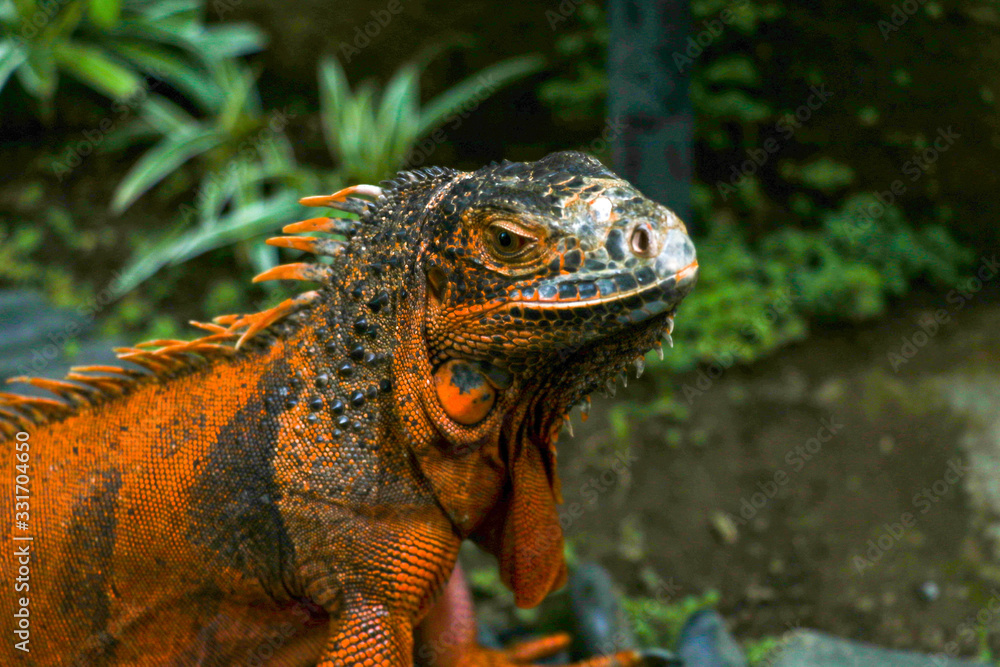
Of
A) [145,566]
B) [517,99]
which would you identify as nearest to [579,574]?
[145,566]

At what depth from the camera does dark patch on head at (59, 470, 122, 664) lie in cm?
266

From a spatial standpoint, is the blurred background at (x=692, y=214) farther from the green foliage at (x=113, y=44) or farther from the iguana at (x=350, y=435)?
the iguana at (x=350, y=435)

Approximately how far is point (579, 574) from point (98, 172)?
5986mm

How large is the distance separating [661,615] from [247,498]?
116 inches

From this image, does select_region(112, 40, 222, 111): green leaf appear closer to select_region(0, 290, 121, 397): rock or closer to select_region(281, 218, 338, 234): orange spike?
select_region(0, 290, 121, 397): rock

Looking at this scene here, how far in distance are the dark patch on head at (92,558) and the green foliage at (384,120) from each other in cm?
451

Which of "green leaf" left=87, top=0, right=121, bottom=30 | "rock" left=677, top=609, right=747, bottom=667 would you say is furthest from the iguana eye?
"green leaf" left=87, top=0, right=121, bottom=30

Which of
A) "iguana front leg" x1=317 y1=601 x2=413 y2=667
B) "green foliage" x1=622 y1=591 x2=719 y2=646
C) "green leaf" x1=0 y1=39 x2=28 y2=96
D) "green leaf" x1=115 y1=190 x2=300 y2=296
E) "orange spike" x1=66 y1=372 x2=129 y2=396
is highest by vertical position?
"green leaf" x1=0 y1=39 x2=28 y2=96

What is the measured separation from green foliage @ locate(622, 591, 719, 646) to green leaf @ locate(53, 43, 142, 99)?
18.6 feet

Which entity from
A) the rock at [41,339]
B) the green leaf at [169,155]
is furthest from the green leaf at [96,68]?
the rock at [41,339]

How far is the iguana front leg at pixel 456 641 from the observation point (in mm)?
3512

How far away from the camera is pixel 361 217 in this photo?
2631 mm

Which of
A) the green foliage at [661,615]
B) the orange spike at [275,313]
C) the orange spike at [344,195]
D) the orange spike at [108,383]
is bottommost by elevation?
the green foliage at [661,615]

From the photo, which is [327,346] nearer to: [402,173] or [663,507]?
[402,173]
